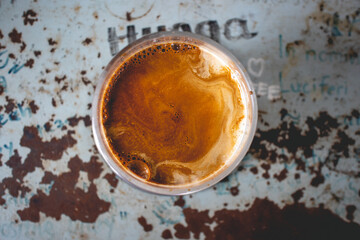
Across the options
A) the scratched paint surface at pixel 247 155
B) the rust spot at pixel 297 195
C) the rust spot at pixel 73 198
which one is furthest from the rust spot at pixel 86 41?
the rust spot at pixel 297 195

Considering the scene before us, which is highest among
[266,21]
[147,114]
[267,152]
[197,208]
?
[266,21]

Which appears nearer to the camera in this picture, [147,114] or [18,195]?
[147,114]

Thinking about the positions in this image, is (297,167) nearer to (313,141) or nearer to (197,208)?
(313,141)

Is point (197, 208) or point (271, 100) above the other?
point (271, 100)

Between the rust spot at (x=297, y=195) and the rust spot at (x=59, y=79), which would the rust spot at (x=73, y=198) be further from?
the rust spot at (x=297, y=195)

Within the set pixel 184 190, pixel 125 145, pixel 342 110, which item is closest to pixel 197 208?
pixel 184 190

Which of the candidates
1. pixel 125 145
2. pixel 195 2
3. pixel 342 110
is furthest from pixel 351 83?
pixel 125 145

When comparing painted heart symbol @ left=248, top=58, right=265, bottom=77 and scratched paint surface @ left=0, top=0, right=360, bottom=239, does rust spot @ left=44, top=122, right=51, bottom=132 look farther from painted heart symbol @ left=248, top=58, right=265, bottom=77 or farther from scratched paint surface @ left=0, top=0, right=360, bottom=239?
painted heart symbol @ left=248, top=58, right=265, bottom=77

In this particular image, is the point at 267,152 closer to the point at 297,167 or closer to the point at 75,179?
the point at 297,167

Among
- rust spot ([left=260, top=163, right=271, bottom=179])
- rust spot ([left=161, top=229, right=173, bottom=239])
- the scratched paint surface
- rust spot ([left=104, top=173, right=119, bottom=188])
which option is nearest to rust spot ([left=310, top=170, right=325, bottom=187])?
the scratched paint surface
